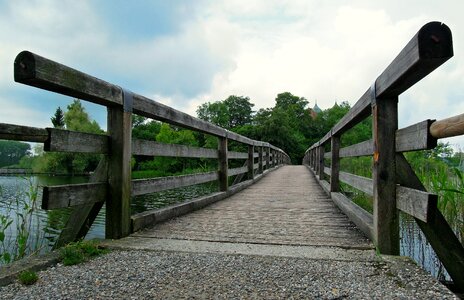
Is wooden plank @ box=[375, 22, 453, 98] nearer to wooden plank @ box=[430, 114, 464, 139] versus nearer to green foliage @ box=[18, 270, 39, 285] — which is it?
wooden plank @ box=[430, 114, 464, 139]

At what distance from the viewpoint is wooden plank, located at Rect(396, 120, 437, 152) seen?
5.65 feet

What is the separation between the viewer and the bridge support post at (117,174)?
255 cm


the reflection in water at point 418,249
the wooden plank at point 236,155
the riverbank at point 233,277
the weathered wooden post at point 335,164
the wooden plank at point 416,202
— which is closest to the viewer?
the riverbank at point 233,277

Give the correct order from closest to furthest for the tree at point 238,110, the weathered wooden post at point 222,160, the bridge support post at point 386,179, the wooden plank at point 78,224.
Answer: the bridge support post at point 386,179 < the wooden plank at point 78,224 < the weathered wooden post at point 222,160 < the tree at point 238,110

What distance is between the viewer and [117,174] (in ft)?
8.37

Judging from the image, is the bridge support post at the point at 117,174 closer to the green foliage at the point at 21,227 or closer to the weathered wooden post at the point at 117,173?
the weathered wooden post at the point at 117,173

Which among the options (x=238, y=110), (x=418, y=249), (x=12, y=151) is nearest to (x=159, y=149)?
(x=418, y=249)

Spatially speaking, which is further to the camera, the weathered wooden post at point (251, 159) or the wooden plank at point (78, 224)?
the weathered wooden post at point (251, 159)

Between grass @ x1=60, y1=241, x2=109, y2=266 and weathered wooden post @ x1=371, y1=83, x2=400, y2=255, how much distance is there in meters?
1.88

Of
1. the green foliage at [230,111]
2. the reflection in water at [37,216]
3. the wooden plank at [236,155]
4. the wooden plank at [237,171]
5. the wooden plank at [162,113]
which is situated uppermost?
the green foliage at [230,111]

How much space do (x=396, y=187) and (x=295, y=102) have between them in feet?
202

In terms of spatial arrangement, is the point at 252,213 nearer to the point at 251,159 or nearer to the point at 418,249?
the point at 418,249

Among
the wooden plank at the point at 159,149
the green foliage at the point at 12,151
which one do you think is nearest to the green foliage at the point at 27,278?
the wooden plank at the point at 159,149

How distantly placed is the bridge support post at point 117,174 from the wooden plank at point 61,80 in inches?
5.6
